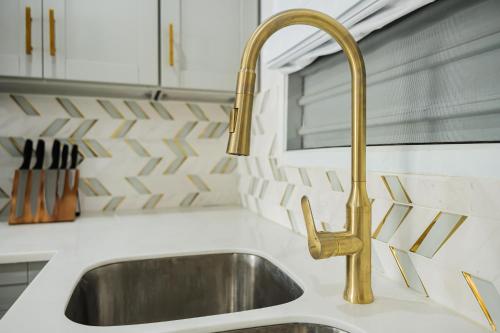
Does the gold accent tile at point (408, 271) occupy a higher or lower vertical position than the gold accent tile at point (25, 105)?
lower

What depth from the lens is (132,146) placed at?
1.66m

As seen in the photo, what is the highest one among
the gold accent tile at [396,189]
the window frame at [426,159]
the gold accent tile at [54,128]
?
the gold accent tile at [54,128]

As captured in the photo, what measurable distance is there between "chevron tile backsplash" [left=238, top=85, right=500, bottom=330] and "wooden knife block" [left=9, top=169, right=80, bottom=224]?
1065mm

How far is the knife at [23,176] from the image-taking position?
1.34 metres

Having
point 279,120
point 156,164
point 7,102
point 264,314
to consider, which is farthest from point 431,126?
point 7,102

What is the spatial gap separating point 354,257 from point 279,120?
0.78 meters

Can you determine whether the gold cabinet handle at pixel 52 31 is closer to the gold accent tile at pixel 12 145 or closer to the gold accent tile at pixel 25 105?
the gold accent tile at pixel 25 105

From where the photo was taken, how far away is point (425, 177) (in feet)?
2.05

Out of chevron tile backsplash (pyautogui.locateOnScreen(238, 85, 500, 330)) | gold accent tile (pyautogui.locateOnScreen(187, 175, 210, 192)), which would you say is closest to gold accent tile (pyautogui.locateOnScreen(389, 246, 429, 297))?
chevron tile backsplash (pyautogui.locateOnScreen(238, 85, 500, 330))

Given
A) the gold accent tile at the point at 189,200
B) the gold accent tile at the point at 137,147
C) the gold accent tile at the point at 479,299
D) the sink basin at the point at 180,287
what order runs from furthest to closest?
the gold accent tile at the point at 189,200 → the gold accent tile at the point at 137,147 → the sink basin at the point at 180,287 → the gold accent tile at the point at 479,299

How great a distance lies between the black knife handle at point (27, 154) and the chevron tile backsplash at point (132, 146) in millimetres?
95

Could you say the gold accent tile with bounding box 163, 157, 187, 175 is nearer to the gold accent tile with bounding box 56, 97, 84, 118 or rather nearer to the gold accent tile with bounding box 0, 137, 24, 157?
the gold accent tile with bounding box 56, 97, 84, 118

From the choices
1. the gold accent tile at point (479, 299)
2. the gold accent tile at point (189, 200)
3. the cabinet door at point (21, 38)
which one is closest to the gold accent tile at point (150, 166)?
the gold accent tile at point (189, 200)

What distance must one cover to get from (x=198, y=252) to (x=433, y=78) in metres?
0.72
